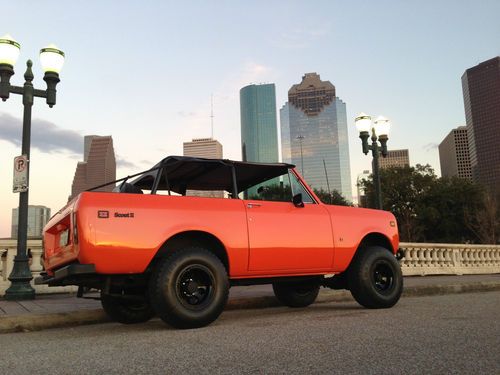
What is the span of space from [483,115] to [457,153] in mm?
13802

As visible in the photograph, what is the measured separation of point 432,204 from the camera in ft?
164

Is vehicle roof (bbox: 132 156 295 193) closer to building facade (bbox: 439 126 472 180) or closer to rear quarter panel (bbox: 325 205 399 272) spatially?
rear quarter panel (bbox: 325 205 399 272)

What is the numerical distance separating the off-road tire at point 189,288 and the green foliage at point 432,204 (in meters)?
45.1

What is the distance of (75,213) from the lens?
4.77 metres

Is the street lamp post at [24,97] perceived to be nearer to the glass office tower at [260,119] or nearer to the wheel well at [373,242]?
the wheel well at [373,242]

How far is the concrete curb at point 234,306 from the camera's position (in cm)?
544

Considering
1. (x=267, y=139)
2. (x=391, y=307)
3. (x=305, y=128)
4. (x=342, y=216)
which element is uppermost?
(x=305, y=128)

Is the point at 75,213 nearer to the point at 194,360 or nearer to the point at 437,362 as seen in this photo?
the point at 194,360

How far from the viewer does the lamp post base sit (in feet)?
26.8

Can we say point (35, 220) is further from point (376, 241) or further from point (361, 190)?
point (361, 190)

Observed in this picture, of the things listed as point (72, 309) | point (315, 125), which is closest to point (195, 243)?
point (72, 309)

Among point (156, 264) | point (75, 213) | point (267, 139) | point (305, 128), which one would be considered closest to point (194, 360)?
point (156, 264)

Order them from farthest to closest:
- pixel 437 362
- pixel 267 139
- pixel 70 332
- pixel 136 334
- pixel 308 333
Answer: pixel 267 139
pixel 70 332
pixel 136 334
pixel 308 333
pixel 437 362

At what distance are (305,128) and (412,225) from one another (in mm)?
77807
